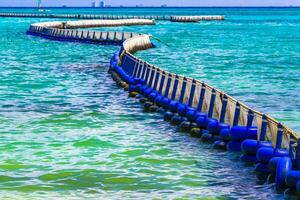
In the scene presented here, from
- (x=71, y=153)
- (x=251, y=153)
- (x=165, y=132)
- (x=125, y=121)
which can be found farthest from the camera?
(x=125, y=121)

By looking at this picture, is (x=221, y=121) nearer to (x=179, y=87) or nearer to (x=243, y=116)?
(x=243, y=116)

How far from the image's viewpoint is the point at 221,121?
22688 millimetres

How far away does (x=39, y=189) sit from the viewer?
1703 cm

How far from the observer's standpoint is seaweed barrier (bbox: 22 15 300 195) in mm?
16969

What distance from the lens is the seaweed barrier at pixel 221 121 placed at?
16969 mm

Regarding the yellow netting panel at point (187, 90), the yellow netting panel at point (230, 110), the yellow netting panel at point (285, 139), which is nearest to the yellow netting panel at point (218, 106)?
the yellow netting panel at point (230, 110)

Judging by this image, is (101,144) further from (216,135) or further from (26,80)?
(26,80)

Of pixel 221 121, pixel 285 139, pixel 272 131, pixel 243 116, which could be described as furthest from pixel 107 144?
pixel 285 139

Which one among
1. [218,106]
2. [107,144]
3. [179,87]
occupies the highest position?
[218,106]

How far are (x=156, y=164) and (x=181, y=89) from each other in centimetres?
752

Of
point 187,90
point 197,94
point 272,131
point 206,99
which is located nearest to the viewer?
point 272,131

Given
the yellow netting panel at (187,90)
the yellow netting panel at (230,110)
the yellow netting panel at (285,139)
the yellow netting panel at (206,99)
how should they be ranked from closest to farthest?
the yellow netting panel at (285,139)
the yellow netting panel at (230,110)
the yellow netting panel at (206,99)
the yellow netting panel at (187,90)

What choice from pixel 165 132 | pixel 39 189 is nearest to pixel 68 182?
pixel 39 189

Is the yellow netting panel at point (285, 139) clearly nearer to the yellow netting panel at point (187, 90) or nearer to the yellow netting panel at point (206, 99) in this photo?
the yellow netting panel at point (206, 99)
